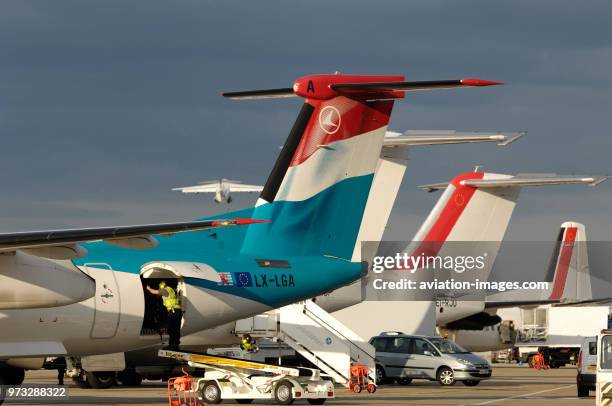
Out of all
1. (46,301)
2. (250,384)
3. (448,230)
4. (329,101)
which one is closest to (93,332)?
(46,301)

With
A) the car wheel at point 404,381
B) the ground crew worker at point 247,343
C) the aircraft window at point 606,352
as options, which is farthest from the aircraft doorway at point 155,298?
the car wheel at point 404,381

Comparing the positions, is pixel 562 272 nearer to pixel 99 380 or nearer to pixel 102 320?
pixel 99 380

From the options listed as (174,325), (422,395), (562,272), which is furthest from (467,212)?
(562,272)

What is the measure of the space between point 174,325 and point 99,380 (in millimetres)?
8058

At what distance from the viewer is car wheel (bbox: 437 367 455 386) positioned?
34750 millimetres

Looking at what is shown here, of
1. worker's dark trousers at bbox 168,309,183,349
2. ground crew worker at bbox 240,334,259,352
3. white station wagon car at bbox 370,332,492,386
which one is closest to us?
worker's dark trousers at bbox 168,309,183,349

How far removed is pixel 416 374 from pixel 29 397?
525 inches

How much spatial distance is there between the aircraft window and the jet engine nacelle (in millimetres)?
9604

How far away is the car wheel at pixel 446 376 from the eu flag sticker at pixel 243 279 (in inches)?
491

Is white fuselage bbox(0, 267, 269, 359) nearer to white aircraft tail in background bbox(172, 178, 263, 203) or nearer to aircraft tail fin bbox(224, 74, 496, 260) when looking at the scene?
aircraft tail fin bbox(224, 74, 496, 260)

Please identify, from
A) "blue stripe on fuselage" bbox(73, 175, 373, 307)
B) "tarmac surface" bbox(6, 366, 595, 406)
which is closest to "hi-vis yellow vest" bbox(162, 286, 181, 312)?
"blue stripe on fuselage" bbox(73, 175, 373, 307)

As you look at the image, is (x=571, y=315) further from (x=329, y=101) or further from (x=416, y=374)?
(x=329, y=101)

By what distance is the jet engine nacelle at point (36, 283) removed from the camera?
20203mm

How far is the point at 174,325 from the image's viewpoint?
76.8 feet
